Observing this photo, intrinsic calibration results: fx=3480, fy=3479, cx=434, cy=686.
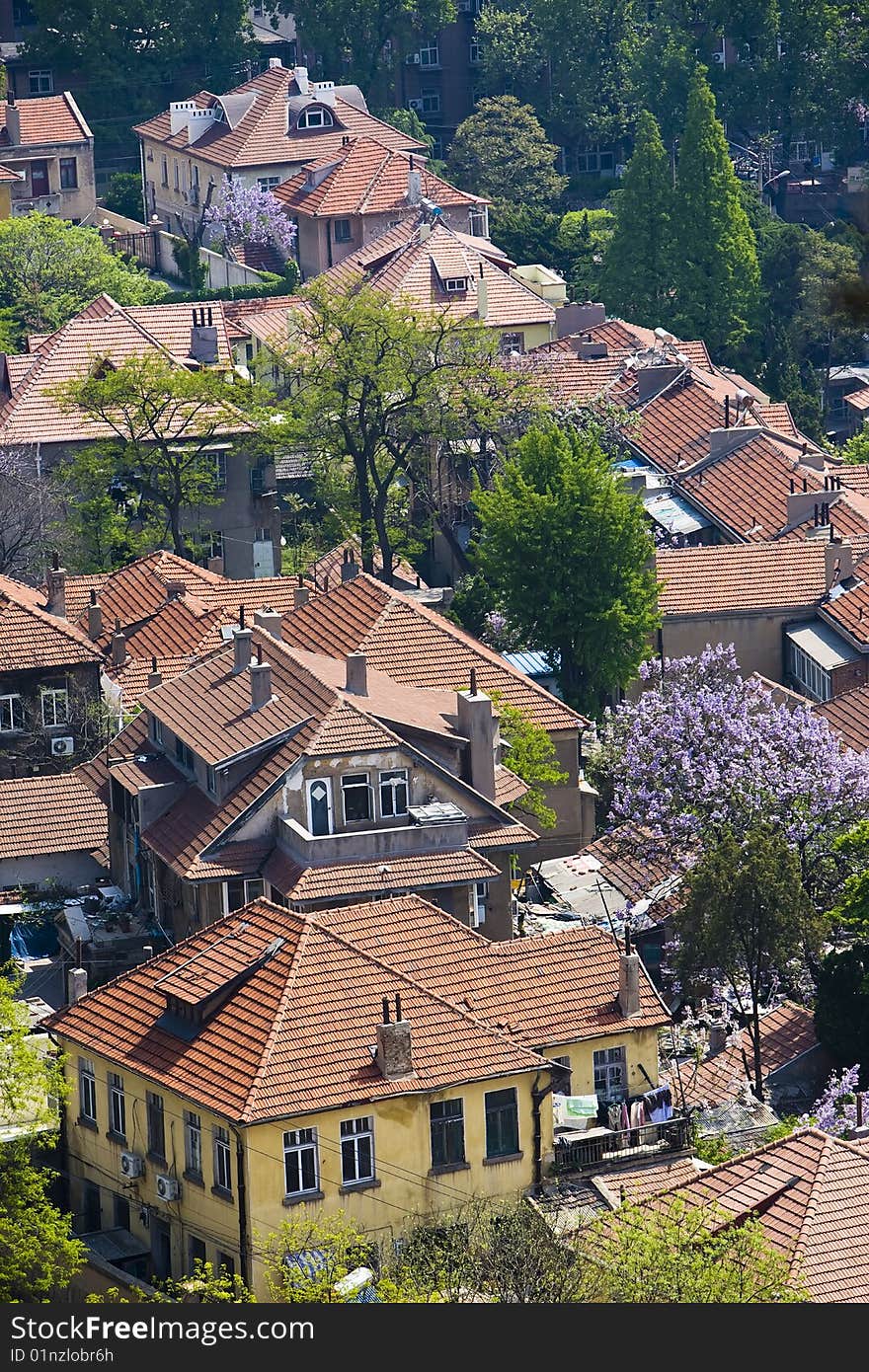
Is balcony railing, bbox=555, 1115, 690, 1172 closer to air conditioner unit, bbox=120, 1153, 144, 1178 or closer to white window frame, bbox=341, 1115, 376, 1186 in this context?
white window frame, bbox=341, 1115, 376, 1186

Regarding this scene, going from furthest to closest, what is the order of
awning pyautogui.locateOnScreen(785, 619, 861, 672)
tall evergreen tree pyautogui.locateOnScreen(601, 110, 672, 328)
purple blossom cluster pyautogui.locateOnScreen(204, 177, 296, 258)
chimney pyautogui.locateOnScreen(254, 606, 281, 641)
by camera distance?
purple blossom cluster pyautogui.locateOnScreen(204, 177, 296, 258) < tall evergreen tree pyautogui.locateOnScreen(601, 110, 672, 328) < awning pyautogui.locateOnScreen(785, 619, 861, 672) < chimney pyautogui.locateOnScreen(254, 606, 281, 641)

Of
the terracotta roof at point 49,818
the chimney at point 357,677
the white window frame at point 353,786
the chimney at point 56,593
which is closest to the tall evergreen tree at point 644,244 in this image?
the chimney at point 56,593

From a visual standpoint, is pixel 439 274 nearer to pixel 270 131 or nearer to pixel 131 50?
pixel 270 131

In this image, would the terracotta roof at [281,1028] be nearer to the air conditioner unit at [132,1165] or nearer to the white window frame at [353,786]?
the air conditioner unit at [132,1165]

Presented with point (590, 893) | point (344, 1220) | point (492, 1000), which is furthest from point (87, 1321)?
point (590, 893)

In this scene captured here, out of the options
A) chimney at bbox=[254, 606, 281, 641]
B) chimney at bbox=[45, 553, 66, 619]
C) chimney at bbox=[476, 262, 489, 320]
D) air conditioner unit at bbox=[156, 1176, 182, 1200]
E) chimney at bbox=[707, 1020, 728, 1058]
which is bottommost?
chimney at bbox=[707, 1020, 728, 1058]

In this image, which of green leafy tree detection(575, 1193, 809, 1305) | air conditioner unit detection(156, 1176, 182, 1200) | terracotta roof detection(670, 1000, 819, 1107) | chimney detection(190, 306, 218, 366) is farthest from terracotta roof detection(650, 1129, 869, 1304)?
chimney detection(190, 306, 218, 366)
